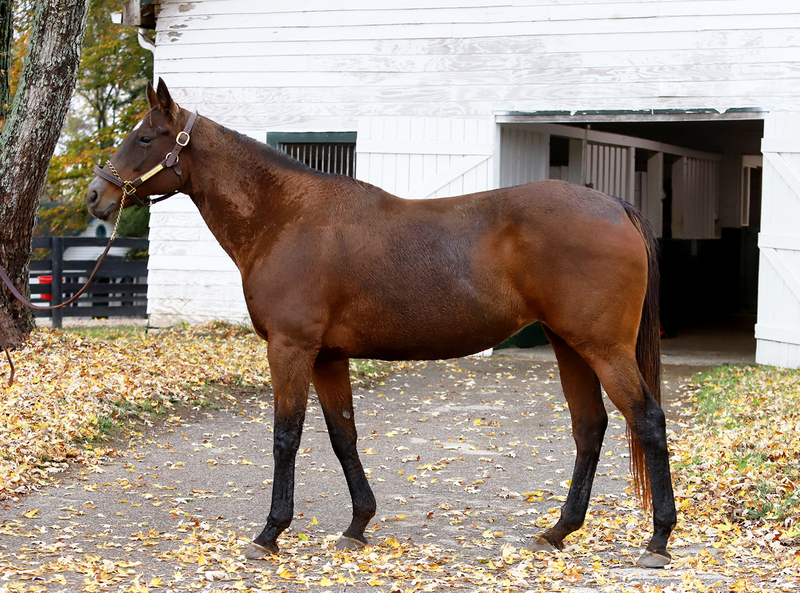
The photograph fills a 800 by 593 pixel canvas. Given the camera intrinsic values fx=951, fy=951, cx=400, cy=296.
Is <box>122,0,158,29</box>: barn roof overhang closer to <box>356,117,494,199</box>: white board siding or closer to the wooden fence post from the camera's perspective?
<box>356,117,494,199</box>: white board siding

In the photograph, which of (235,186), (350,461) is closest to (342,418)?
(350,461)

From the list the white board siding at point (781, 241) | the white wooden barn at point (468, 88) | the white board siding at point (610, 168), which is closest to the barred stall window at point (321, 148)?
the white wooden barn at point (468, 88)

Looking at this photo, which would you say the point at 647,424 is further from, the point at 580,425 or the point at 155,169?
the point at 155,169

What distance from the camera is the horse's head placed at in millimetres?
4684

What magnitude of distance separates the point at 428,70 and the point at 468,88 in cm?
53

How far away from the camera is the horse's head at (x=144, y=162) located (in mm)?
4684

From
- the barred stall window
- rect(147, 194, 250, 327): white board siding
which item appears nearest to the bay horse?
the barred stall window

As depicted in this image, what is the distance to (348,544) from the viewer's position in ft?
15.1

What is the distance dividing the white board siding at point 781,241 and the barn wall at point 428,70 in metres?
0.42

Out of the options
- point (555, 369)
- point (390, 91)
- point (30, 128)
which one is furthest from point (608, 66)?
point (30, 128)

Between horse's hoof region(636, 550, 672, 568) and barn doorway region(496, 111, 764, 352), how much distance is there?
276 inches

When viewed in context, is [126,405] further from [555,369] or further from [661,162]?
[661,162]

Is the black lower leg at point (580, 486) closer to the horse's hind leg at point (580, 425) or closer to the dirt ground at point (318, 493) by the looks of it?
the horse's hind leg at point (580, 425)

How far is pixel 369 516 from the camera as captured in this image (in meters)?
4.69
